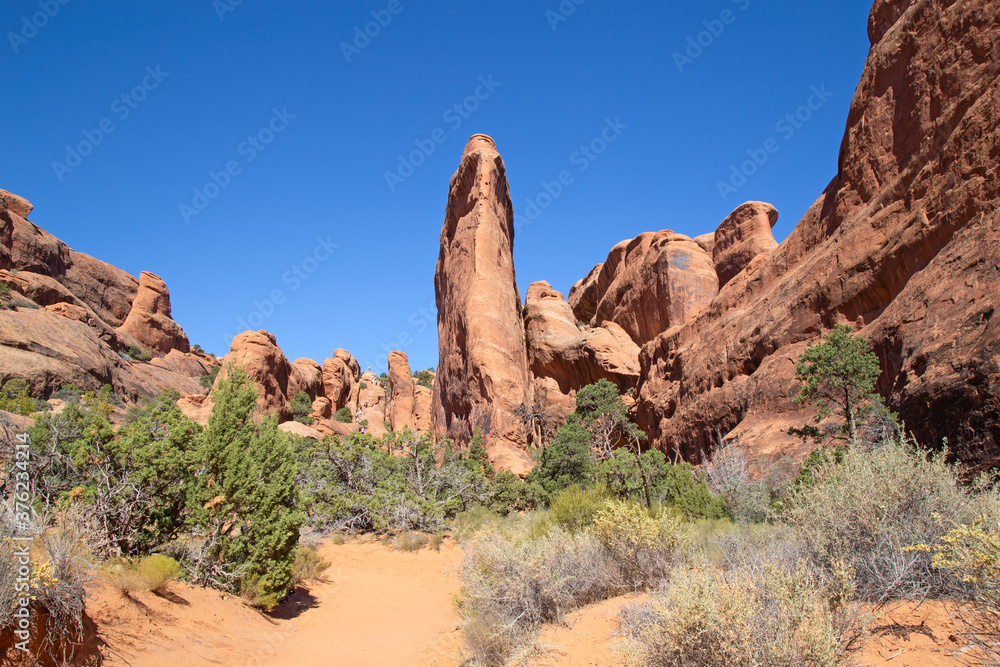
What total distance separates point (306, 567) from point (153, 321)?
46718mm

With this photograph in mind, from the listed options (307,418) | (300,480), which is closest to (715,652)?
(300,480)

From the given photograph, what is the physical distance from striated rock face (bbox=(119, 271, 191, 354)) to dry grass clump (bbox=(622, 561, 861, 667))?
5271 cm

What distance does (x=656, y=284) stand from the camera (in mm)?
30547

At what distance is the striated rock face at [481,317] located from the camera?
86.1ft

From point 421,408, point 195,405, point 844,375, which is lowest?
point 844,375

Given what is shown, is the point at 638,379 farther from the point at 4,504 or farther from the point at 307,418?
the point at 4,504

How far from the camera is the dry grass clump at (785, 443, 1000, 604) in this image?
4.24 metres

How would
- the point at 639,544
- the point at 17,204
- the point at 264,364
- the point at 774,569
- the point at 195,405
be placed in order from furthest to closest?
the point at 17,204
the point at 264,364
the point at 195,405
the point at 639,544
the point at 774,569

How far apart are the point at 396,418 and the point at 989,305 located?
140 feet

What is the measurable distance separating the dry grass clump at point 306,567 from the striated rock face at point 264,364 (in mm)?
22211

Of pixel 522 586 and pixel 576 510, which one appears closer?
pixel 522 586

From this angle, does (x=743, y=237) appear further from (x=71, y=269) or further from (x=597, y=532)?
(x=71, y=269)

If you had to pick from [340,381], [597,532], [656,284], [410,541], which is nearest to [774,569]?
[597,532]

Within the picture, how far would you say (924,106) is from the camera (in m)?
13.6
